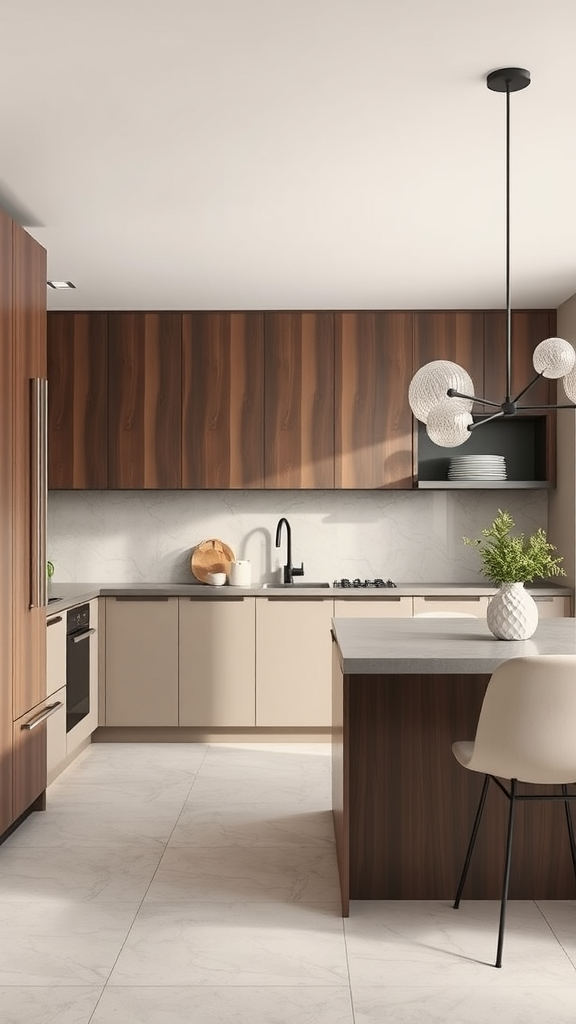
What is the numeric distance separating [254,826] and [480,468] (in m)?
2.61

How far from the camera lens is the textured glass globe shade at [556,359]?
9.92 feet

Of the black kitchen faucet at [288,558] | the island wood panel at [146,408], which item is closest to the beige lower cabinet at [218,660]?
the black kitchen faucet at [288,558]

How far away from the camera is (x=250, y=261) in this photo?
15.3 feet

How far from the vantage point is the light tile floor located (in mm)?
2475

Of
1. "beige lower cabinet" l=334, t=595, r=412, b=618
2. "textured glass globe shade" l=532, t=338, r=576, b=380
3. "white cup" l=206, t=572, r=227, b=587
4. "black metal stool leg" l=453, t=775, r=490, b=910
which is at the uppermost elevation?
"textured glass globe shade" l=532, t=338, r=576, b=380

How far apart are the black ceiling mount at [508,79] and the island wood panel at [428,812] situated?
186 cm

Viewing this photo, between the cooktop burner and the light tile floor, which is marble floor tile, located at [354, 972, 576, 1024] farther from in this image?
the cooktop burner

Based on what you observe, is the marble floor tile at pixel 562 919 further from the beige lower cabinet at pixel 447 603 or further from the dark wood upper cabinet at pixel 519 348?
the dark wood upper cabinet at pixel 519 348

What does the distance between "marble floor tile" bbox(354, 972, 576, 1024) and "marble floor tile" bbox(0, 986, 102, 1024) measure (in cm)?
71

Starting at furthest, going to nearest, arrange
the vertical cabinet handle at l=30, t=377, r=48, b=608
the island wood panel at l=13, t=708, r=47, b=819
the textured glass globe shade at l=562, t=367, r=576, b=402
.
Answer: the vertical cabinet handle at l=30, t=377, r=48, b=608
the island wood panel at l=13, t=708, r=47, b=819
the textured glass globe shade at l=562, t=367, r=576, b=402

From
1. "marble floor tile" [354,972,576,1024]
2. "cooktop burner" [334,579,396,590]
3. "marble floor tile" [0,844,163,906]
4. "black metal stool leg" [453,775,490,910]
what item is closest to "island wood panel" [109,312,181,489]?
"cooktop burner" [334,579,396,590]

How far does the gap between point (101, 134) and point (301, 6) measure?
1.01 m

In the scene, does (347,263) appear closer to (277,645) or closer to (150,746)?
(277,645)

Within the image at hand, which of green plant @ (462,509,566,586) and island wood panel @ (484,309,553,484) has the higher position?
island wood panel @ (484,309,553,484)
